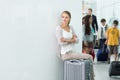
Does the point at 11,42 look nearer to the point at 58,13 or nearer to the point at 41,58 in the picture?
the point at 41,58

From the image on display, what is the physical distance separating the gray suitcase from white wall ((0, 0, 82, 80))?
25cm

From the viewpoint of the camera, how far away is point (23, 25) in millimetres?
Answer: 3512

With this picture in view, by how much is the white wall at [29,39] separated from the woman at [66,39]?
0.43 feet

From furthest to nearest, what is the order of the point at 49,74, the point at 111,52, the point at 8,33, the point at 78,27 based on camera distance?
the point at 111,52 → the point at 78,27 → the point at 49,74 → the point at 8,33

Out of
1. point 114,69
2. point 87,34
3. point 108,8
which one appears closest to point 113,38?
point 87,34

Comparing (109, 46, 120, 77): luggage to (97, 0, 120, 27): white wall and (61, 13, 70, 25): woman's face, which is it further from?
(97, 0, 120, 27): white wall

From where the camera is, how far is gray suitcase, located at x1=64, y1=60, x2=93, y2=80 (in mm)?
4074

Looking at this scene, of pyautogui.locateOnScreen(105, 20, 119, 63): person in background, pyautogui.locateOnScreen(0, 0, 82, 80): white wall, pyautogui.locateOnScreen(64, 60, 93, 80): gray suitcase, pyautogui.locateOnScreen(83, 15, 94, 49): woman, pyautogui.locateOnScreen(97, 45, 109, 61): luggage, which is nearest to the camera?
pyautogui.locateOnScreen(0, 0, 82, 80): white wall

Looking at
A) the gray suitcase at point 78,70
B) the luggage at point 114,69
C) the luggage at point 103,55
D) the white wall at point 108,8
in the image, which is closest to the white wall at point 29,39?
the gray suitcase at point 78,70

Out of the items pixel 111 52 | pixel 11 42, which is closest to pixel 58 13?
pixel 11 42

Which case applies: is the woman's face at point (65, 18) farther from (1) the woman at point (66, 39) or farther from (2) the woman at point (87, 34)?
(2) the woman at point (87, 34)

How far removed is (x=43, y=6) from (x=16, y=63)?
1.04 m

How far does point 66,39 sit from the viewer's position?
14.1 ft

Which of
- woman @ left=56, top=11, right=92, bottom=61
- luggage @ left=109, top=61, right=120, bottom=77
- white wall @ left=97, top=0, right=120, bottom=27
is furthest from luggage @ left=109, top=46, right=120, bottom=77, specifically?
white wall @ left=97, top=0, right=120, bottom=27
